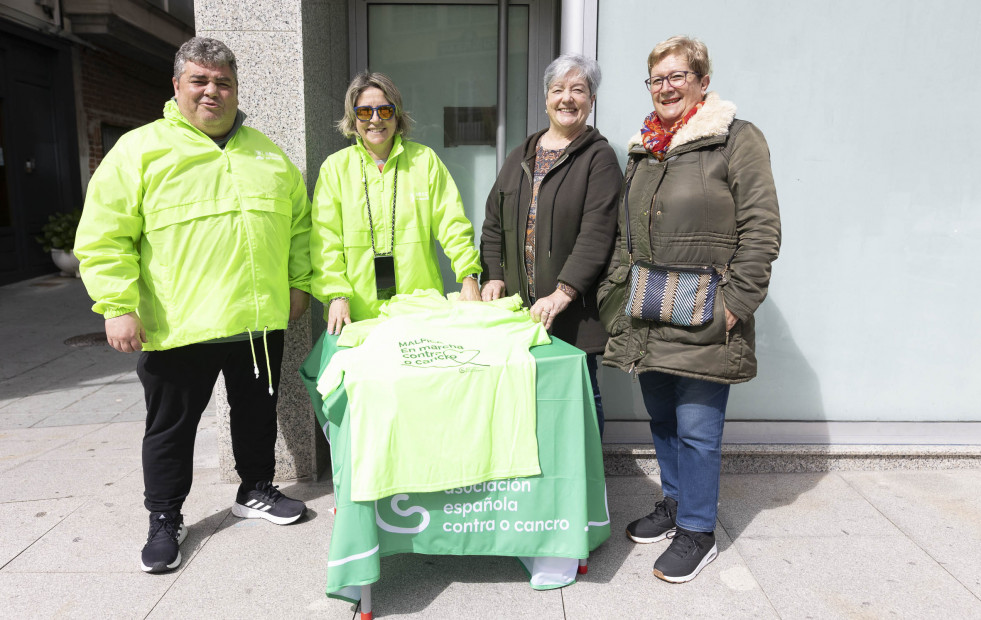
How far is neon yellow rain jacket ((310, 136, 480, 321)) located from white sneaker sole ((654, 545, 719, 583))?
1502 millimetres

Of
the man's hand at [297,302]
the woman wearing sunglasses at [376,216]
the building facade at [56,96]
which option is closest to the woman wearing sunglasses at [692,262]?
the woman wearing sunglasses at [376,216]

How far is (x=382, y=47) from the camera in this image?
4.17 m

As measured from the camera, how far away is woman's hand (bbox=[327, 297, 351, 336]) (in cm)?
288

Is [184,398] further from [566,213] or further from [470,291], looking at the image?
[566,213]

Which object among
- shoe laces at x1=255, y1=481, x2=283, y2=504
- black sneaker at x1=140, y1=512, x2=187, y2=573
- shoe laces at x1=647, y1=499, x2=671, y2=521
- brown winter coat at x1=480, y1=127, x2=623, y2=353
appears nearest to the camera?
black sneaker at x1=140, y1=512, x2=187, y2=573

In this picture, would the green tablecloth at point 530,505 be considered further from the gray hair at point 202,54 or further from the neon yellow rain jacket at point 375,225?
the gray hair at point 202,54

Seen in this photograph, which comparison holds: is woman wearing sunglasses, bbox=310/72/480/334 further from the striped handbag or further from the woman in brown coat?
the striped handbag

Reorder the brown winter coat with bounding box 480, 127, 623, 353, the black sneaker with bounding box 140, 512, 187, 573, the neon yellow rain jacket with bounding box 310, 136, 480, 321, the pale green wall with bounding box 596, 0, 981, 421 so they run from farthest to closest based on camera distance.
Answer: the pale green wall with bounding box 596, 0, 981, 421 → the neon yellow rain jacket with bounding box 310, 136, 480, 321 → the brown winter coat with bounding box 480, 127, 623, 353 → the black sneaker with bounding box 140, 512, 187, 573

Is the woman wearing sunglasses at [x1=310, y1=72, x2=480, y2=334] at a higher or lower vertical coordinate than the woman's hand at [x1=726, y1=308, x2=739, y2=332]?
higher

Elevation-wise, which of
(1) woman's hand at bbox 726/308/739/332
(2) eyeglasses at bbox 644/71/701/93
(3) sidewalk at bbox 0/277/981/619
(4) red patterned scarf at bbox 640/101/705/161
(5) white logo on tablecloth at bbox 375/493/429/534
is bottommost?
(3) sidewalk at bbox 0/277/981/619

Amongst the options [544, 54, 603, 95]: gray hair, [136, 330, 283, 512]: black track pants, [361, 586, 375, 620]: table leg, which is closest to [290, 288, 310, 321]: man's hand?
[136, 330, 283, 512]: black track pants

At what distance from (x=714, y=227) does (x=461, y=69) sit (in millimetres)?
2262

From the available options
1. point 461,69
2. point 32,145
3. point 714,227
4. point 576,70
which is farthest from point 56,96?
point 714,227

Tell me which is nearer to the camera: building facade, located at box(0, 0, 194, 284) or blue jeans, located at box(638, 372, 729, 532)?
blue jeans, located at box(638, 372, 729, 532)
